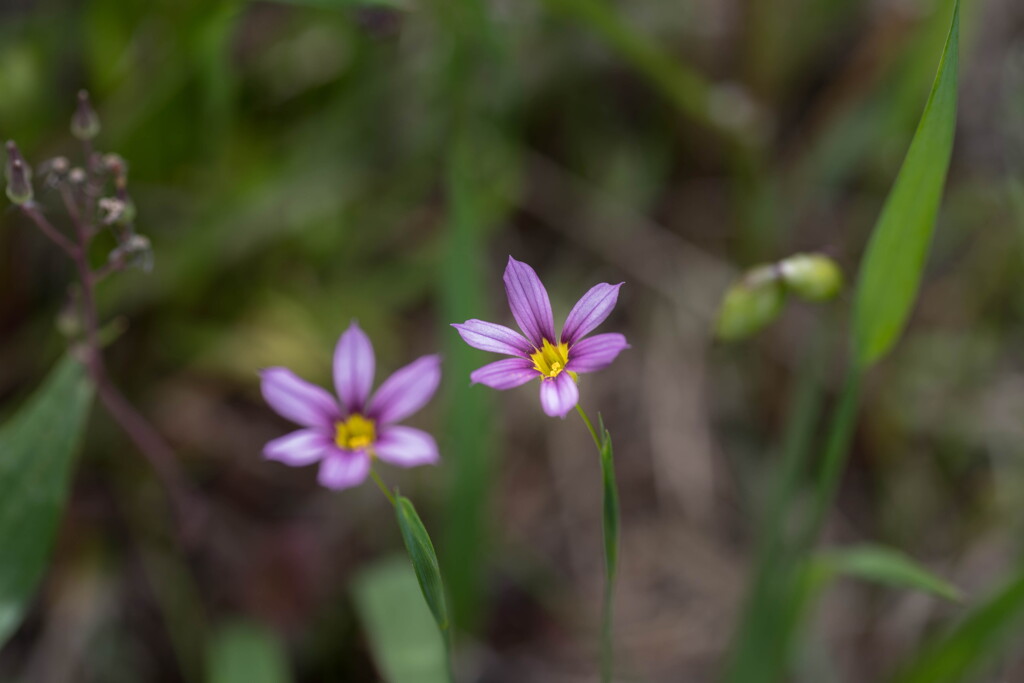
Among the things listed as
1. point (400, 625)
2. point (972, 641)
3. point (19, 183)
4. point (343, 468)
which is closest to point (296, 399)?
point (343, 468)

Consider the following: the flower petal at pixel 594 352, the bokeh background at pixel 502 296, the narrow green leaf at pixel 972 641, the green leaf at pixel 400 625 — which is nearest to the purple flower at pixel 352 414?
the flower petal at pixel 594 352

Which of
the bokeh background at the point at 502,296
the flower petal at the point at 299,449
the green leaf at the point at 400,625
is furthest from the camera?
the bokeh background at the point at 502,296

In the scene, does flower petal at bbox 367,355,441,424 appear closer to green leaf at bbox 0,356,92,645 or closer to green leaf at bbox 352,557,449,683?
green leaf at bbox 352,557,449,683

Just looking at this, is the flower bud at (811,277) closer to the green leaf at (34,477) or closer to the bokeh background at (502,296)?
the bokeh background at (502,296)

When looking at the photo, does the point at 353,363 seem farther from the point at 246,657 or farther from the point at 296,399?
the point at 246,657

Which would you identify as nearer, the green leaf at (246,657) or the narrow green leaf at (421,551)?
the narrow green leaf at (421,551)

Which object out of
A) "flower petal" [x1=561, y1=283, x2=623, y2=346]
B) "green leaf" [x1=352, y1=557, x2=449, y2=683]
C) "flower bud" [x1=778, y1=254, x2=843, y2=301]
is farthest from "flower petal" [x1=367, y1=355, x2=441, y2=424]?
"flower bud" [x1=778, y1=254, x2=843, y2=301]

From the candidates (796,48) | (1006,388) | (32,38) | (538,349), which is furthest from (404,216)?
(1006,388)

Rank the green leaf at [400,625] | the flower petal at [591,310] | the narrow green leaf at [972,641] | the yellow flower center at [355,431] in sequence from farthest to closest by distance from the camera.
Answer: the green leaf at [400,625]
the narrow green leaf at [972,641]
the yellow flower center at [355,431]
the flower petal at [591,310]
